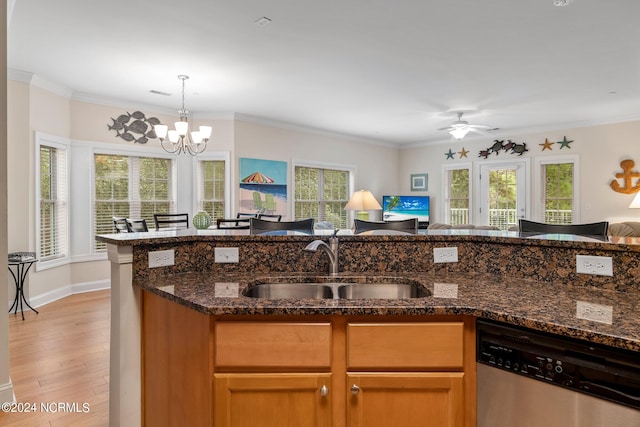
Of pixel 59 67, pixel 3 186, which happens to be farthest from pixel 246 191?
pixel 3 186

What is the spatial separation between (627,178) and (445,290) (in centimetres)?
654

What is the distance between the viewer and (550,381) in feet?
3.81

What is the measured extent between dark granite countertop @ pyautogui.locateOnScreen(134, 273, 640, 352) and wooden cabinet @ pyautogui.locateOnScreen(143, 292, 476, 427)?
0.14 feet

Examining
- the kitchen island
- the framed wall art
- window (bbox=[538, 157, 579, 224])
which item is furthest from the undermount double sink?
the framed wall art

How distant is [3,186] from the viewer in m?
2.41

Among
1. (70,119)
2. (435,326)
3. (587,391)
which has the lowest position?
(587,391)

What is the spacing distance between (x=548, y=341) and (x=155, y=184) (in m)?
5.80

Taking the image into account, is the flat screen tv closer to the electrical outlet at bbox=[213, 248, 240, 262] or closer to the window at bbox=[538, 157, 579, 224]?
the window at bbox=[538, 157, 579, 224]

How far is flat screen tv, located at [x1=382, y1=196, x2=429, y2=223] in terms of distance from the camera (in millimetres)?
8799

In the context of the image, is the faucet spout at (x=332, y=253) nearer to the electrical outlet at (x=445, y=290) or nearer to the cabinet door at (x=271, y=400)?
the electrical outlet at (x=445, y=290)

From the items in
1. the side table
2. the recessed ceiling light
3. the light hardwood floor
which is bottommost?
the light hardwood floor

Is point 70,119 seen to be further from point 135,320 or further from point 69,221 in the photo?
point 135,320

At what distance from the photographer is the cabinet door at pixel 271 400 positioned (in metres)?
1.34

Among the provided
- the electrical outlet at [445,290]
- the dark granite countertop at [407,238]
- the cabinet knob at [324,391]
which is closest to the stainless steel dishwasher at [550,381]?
the electrical outlet at [445,290]
